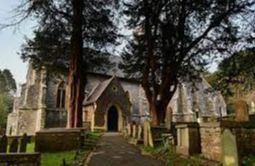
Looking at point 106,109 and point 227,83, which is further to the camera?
point 106,109

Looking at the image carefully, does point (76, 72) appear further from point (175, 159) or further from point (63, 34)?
point (175, 159)

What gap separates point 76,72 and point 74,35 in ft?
7.58

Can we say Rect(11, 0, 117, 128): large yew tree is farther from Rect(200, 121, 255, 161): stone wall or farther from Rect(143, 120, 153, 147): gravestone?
Rect(200, 121, 255, 161): stone wall

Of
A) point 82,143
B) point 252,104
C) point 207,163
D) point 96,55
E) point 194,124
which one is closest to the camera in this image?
point 207,163

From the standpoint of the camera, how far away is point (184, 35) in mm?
17609

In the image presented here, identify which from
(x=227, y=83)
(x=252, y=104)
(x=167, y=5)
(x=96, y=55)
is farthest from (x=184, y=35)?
(x=252, y=104)

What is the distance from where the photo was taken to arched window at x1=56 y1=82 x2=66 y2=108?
3503 centimetres

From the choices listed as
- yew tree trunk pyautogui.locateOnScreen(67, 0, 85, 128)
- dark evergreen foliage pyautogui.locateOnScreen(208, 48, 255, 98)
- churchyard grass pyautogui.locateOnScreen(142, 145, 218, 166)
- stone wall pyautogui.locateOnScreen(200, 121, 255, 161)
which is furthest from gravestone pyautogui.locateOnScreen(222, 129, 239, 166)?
yew tree trunk pyautogui.locateOnScreen(67, 0, 85, 128)

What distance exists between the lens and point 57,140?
13.3 meters

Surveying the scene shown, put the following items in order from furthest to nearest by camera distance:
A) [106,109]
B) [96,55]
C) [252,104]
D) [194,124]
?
[252,104], [106,109], [96,55], [194,124]

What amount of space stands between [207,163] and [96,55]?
1430 cm

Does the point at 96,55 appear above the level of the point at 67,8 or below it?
below

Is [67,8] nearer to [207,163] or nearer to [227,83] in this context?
[227,83]

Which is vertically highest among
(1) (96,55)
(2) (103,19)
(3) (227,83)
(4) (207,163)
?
(2) (103,19)
